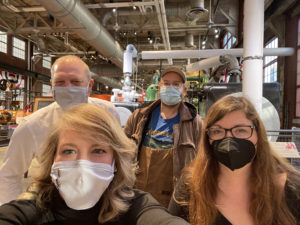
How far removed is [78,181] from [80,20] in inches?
203

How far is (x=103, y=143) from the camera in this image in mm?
879

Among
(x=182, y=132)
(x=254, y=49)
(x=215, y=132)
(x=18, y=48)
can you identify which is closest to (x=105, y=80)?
(x=18, y=48)

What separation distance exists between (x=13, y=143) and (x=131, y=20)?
338 inches

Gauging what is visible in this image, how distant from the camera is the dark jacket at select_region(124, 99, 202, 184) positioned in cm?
169

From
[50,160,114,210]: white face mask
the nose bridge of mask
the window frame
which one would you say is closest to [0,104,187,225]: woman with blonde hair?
[50,160,114,210]: white face mask

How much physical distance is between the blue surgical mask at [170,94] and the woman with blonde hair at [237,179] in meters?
0.80

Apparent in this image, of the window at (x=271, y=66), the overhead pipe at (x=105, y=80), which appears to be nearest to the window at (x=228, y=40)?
the window at (x=271, y=66)

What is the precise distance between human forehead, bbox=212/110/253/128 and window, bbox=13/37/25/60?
45.4 ft

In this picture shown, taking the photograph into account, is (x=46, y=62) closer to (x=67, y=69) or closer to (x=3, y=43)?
(x=3, y=43)

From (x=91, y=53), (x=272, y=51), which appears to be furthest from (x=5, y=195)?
(x=91, y=53)

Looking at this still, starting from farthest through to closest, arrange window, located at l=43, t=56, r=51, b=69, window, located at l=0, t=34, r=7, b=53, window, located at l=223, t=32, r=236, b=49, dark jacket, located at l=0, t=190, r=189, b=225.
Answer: window, located at l=43, t=56, r=51, b=69
window, located at l=0, t=34, r=7, b=53
window, located at l=223, t=32, r=236, b=49
dark jacket, located at l=0, t=190, r=189, b=225

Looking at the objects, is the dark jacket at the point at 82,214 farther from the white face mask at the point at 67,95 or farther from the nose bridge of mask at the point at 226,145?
the white face mask at the point at 67,95

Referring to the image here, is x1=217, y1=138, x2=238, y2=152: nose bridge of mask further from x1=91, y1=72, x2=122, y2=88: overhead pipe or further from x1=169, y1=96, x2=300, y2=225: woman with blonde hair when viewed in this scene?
x1=91, y1=72, x2=122, y2=88: overhead pipe

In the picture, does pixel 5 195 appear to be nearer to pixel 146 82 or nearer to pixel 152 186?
pixel 152 186
